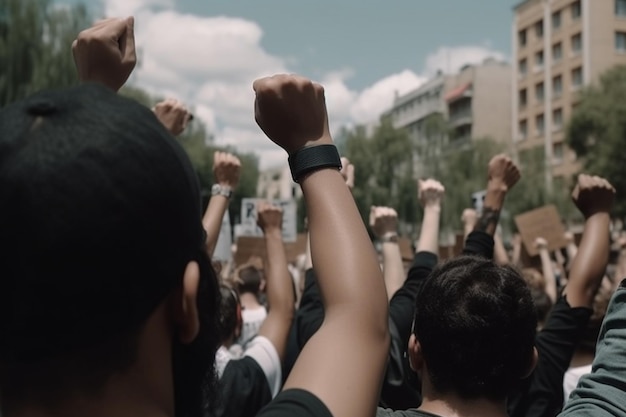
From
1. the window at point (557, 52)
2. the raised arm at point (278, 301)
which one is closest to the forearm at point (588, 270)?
the raised arm at point (278, 301)

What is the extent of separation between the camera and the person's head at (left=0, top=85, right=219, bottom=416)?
102 centimetres

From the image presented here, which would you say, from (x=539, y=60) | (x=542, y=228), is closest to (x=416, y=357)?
(x=542, y=228)

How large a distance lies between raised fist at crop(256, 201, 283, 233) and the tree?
113ft

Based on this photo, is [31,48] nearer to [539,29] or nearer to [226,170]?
[226,170]

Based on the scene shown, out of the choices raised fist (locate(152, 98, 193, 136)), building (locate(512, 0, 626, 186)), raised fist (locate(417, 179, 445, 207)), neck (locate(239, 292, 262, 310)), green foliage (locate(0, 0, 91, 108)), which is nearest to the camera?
raised fist (locate(152, 98, 193, 136))

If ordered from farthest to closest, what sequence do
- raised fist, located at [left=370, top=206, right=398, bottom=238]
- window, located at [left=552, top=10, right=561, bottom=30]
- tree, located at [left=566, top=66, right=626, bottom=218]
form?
1. window, located at [left=552, top=10, right=561, bottom=30]
2. tree, located at [left=566, top=66, right=626, bottom=218]
3. raised fist, located at [left=370, top=206, right=398, bottom=238]

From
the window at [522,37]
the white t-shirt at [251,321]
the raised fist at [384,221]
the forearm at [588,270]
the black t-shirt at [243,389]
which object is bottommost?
the white t-shirt at [251,321]

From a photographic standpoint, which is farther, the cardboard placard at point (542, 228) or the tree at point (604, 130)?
the tree at point (604, 130)

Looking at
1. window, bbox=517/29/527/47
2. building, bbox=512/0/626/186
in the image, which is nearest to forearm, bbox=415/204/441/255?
building, bbox=512/0/626/186

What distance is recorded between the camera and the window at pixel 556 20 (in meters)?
60.6

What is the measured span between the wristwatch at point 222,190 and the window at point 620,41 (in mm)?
58256

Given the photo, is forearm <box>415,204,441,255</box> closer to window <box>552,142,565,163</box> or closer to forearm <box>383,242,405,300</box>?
forearm <box>383,242,405,300</box>

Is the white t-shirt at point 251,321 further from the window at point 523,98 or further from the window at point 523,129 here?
the window at point 523,98

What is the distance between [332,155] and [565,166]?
203ft
